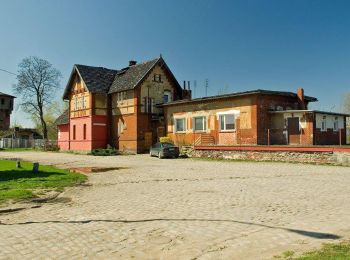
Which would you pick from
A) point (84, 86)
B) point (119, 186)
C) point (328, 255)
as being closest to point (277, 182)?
point (119, 186)

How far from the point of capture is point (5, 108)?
80875 millimetres

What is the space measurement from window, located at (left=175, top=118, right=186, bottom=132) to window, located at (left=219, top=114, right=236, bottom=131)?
4993mm

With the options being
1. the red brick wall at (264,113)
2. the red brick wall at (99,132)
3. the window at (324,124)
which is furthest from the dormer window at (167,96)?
the window at (324,124)

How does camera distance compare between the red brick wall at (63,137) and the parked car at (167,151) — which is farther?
the red brick wall at (63,137)

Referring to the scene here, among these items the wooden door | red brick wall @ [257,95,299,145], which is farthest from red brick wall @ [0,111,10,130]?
red brick wall @ [257,95,299,145]

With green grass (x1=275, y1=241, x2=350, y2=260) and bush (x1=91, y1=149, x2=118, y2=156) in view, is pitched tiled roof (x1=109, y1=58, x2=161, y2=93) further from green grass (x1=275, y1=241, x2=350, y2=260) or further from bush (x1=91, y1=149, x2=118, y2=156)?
green grass (x1=275, y1=241, x2=350, y2=260)

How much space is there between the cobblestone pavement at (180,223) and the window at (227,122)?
18911 mm

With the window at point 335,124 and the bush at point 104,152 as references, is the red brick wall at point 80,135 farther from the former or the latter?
the window at point 335,124

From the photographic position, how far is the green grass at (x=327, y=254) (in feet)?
17.2

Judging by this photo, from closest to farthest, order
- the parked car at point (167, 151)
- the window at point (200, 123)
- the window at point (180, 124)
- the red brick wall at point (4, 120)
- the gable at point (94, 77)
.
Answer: the parked car at point (167, 151) < the window at point (200, 123) < the window at point (180, 124) < the gable at point (94, 77) < the red brick wall at point (4, 120)

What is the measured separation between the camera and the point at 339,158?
74.4 feet

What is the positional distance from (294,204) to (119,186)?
6.97 m

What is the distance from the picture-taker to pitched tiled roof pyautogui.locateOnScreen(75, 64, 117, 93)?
43250 mm

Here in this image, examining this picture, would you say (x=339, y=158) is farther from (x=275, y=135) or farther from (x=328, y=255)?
(x=328, y=255)
